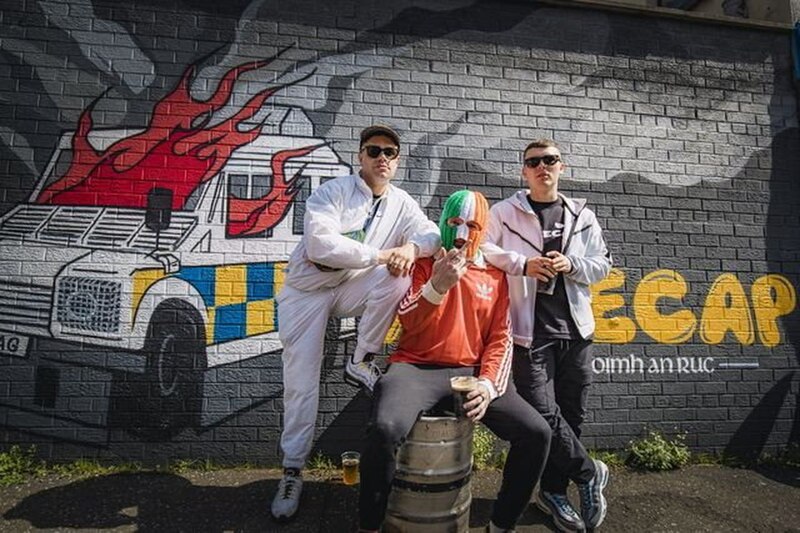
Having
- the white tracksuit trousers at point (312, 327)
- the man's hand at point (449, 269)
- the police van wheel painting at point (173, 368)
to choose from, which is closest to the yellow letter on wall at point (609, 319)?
the white tracksuit trousers at point (312, 327)

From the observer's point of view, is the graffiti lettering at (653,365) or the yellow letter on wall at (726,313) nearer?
the graffiti lettering at (653,365)

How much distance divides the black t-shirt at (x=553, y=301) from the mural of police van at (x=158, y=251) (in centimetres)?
184

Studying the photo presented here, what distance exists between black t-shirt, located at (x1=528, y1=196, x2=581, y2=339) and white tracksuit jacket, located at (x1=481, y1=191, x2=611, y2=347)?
0.03 m

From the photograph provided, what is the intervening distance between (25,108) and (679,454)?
571 cm

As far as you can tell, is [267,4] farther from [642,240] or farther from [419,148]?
[642,240]

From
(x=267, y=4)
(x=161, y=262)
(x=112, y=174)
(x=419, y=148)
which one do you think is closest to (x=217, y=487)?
(x=161, y=262)

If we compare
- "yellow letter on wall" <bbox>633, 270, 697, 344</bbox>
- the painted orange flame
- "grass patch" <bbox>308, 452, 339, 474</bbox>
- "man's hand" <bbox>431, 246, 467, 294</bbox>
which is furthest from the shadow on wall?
the painted orange flame

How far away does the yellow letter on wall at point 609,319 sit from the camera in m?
4.18

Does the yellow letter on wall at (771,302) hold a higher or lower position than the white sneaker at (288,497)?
higher

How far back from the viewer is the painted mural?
370 centimetres

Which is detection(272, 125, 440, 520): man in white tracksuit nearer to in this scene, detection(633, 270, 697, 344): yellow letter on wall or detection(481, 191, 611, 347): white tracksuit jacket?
detection(481, 191, 611, 347): white tracksuit jacket

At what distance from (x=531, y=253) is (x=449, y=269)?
0.84 metres

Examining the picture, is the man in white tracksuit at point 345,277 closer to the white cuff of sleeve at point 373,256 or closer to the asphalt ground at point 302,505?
the white cuff of sleeve at point 373,256

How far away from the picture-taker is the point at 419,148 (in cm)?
416
